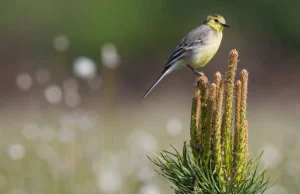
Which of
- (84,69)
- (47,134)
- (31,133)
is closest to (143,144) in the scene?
(84,69)

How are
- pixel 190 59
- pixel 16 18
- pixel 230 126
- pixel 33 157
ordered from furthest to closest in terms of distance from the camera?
pixel 16 18 → pixel 33 157 → pixel 190 59 → pixel 230 126

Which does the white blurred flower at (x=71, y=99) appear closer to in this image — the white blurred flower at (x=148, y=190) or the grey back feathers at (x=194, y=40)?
the white blurred flower at (x=148, y=190)

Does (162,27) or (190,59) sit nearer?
(190,59)

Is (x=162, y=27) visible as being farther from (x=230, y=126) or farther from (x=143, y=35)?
(x=230, y=126)

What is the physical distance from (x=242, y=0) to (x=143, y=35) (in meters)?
1.77

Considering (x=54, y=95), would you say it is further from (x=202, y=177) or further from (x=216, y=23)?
(x=202, y=177)

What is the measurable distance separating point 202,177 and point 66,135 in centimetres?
361

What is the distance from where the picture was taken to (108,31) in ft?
44.8

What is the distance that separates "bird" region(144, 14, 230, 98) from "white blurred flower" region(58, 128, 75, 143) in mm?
1559

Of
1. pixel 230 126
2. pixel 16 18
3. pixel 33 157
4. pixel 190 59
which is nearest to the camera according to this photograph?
pixel 230 126

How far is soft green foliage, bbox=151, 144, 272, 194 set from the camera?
2.36 meters

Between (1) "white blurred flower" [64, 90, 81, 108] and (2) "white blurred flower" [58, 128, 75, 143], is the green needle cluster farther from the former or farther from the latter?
(1) "white blurred flower" [64, 90, 81, 108]

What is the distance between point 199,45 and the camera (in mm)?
4203

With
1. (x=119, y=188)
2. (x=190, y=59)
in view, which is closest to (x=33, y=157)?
(x=119, y=188)
